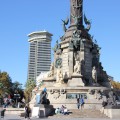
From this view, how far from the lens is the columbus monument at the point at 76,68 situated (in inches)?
1686

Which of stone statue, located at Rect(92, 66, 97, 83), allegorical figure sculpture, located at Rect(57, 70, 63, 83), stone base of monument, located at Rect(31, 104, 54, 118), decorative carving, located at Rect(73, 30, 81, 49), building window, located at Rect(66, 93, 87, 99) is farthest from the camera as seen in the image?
decorative carving, located at Rect(73, 30, 81, 49)

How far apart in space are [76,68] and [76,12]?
10.6 m

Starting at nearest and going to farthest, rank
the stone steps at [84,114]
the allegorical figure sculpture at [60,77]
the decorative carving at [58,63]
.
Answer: the stone steps at [84,114]
the allegorical figure sculpture at [60,77]
the decorative carving at [58,63]

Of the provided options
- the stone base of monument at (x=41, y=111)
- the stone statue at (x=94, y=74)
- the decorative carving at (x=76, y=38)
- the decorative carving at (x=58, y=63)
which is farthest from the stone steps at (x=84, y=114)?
the decorative carving at (x=76, y=38)

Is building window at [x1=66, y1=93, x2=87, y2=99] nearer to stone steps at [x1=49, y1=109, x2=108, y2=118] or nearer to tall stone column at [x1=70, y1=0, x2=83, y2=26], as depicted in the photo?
stone steps at [x1=49, y1=109, x2=108, y2=118]

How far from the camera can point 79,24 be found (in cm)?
5216

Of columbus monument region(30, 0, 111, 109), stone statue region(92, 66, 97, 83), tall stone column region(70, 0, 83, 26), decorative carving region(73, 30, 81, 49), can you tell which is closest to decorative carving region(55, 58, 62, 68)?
columbus monument region(30, 0, 111, 109)

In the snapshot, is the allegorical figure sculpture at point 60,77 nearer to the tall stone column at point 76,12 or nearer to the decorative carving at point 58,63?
the decorative carving at point 58,63

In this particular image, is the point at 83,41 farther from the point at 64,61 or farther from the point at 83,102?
the point at 83,102

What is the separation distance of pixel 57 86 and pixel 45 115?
511 inches

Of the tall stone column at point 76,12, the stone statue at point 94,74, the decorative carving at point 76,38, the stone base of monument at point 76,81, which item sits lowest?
the stone base of monument at point 76,81

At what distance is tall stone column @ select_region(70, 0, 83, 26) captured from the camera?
51969mm

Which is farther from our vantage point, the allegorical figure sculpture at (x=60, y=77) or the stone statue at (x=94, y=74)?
the stone statue at (x=94, y=74)

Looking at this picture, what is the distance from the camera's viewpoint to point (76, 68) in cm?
4675
